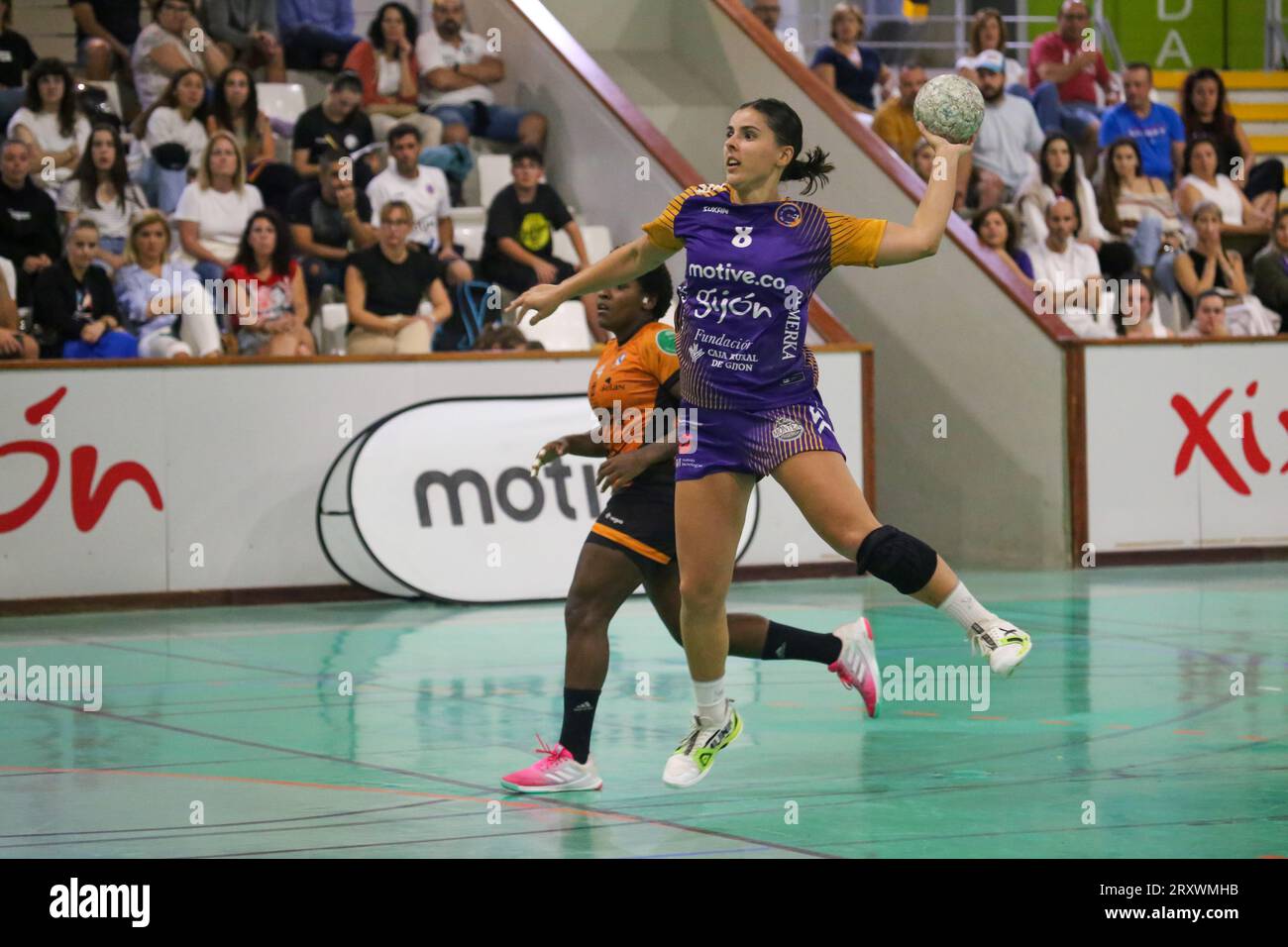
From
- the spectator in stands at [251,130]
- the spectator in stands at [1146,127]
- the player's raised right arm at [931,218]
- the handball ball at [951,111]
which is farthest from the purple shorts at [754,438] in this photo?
the spectator in stands at [1146,127]

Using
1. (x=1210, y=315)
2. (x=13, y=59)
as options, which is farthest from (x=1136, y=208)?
(x=13, y=59)

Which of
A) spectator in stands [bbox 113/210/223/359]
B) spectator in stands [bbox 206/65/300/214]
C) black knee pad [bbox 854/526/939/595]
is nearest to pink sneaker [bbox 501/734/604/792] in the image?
black knee pad [bbox 854/526/939/595]

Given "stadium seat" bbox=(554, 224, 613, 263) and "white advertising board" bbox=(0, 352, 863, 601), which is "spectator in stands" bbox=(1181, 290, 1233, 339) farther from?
"white advertising board" bbox=(0, 352, 863, 601)

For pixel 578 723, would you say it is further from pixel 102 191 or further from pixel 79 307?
pixel 102 191

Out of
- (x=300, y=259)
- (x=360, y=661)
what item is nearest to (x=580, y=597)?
(x=360, y=661)

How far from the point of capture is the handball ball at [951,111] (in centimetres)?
632

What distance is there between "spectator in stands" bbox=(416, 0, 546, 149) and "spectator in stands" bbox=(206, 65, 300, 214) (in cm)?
188

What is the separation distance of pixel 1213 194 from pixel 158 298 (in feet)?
31.0

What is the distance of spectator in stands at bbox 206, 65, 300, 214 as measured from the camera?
15008mm

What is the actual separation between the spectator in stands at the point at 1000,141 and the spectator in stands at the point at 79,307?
7.22 meters

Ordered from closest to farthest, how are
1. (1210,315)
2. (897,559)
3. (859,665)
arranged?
(897,559)
(859,665)
(1210,315)

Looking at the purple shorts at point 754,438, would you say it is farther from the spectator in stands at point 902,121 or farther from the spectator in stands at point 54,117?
the spectator in stands at point 902,121

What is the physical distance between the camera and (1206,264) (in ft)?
53.8

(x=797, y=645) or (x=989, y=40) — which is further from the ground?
(x=989, y=40)
